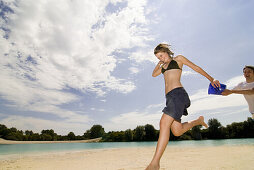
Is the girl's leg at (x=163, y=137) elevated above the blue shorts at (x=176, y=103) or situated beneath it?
situated beneath

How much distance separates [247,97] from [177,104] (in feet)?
6.11

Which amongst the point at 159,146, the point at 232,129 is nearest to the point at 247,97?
the point at 159,146

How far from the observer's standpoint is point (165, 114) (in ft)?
8.49

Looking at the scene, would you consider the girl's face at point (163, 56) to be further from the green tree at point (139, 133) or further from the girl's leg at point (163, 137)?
the green tree at point (139, 133)

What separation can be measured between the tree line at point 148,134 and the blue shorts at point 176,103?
46366 mm

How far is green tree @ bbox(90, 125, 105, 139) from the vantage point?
10941cm

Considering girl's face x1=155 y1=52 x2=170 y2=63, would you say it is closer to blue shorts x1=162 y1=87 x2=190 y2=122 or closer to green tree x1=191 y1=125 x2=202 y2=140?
blue shorts x1=162 y1=87 x2=190 y2=122

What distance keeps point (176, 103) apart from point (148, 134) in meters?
76.3

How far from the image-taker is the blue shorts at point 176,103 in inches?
98.9

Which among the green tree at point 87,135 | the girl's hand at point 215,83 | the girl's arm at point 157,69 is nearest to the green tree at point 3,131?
the green tree at point 87,135

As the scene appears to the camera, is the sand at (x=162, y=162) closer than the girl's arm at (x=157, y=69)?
No

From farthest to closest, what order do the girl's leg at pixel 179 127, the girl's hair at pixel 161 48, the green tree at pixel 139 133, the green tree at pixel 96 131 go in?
the green tree at pixel 96 131 < the green tree at pixel 139 133 < the girl's hair at pixel 161 48 < the girl's leg at pixel 179 127

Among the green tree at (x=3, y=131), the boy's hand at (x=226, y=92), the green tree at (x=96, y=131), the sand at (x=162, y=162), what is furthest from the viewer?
the green tree at (x=96, y=131)

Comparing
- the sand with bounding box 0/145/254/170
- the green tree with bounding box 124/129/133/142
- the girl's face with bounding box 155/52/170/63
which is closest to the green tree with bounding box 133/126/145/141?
the green tree with bounding box 124/129/133/142
